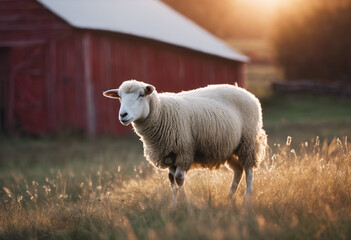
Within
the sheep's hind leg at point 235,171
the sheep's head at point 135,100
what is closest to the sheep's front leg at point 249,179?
the sheep's hind leg at point 235,171

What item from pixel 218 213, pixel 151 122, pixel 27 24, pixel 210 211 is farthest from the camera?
pixel 27 24

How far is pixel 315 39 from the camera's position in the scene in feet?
99.4

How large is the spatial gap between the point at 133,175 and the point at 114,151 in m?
3.23

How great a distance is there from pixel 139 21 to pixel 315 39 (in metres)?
16.9

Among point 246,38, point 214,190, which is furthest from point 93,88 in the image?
point 246,38

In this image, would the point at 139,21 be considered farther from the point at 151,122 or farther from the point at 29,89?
the point at 151,122

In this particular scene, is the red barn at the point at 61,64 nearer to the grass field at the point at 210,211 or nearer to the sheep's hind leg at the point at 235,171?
the grass field at the point at 210,211

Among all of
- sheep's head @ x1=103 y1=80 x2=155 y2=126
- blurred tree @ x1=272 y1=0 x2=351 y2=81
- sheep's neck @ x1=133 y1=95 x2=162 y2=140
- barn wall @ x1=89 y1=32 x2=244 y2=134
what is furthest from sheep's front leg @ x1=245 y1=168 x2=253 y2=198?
blurred tree @ x1=272 y1=0 x2=351 y2=81

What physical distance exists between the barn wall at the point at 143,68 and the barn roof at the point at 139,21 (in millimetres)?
387

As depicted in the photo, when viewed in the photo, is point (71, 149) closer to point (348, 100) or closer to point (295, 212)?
point (295, 212)

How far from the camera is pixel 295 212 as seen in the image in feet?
16.3

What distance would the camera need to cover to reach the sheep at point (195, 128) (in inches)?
227

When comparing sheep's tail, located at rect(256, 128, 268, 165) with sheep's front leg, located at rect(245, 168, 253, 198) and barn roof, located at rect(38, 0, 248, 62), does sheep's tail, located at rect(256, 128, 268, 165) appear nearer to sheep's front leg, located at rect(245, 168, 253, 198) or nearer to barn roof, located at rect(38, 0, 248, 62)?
sheep's front leg, located at rect(245, 168, 253, 198)

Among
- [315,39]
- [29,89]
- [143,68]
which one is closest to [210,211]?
[29,89]
